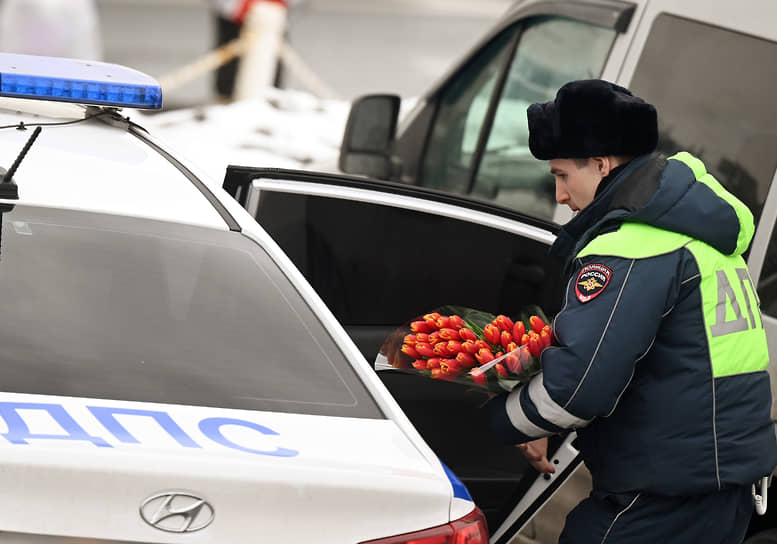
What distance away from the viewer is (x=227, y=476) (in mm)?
1946

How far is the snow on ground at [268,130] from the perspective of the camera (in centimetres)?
563

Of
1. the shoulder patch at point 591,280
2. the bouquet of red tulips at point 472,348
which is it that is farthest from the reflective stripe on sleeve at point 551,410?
the shoulder patch at point 591,280

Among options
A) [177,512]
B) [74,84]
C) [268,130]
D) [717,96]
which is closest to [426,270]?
[717,96]

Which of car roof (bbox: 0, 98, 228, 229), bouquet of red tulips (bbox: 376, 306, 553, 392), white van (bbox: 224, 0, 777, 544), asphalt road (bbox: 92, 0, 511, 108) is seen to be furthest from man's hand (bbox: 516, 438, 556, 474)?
asphalt road (bbox: 92, 0, 511, 108)

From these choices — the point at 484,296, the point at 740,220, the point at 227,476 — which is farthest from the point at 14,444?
the point at 484,296

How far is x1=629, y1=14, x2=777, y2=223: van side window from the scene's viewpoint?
140 inches

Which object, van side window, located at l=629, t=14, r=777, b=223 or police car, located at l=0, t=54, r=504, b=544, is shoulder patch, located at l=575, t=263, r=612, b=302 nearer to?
police car, located at l=0, t=54, r=504, b=544

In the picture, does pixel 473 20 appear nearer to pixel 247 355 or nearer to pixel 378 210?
pixel 378 210

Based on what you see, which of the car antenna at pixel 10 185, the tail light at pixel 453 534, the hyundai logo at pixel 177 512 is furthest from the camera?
the car antenna at pixel 10 185

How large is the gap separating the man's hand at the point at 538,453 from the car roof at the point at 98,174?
3.15 feet

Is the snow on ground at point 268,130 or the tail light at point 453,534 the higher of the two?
the tail light at point 453,534

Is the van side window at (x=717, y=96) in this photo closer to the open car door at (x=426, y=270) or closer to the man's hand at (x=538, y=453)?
the open car door at (x=426, y=270)

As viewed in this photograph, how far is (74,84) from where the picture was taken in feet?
9.28

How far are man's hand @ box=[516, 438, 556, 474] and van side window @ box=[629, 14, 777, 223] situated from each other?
0.98 m
